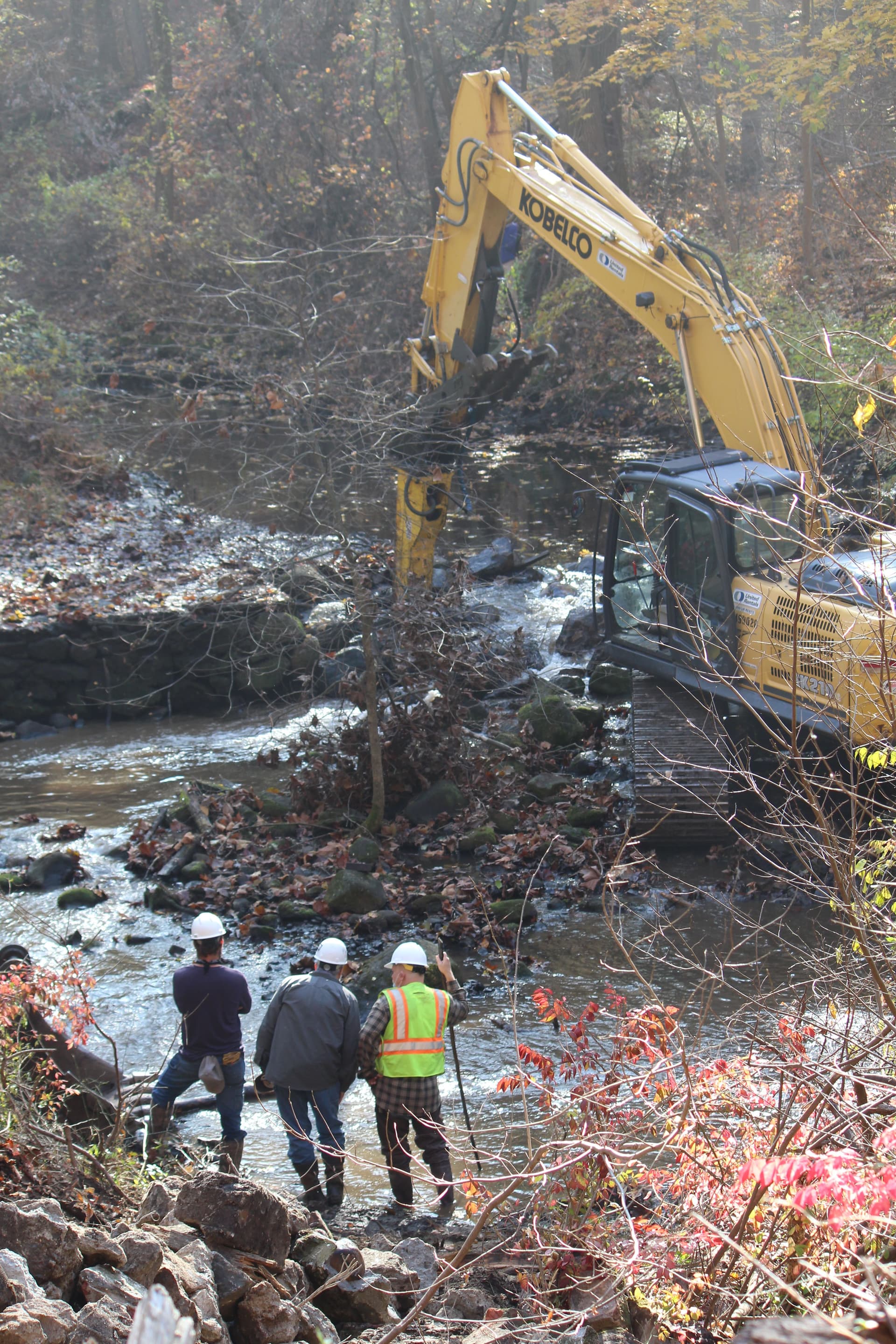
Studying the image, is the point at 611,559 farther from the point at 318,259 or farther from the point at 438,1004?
the point at 318,259

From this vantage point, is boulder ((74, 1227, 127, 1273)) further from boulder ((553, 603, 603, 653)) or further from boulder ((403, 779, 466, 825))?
boulder ((553, 603, 603, 653))

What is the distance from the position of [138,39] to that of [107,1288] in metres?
49.5

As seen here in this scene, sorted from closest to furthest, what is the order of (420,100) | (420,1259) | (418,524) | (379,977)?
(420,1259) → (379,977) → (418,524) → (420,100)

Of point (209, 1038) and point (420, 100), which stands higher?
point (420, 100)

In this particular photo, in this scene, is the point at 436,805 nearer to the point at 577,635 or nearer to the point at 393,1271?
the point at 577,635

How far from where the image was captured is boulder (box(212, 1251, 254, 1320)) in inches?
169

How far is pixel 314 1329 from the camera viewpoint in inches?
173

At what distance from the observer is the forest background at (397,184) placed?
69.9 ft

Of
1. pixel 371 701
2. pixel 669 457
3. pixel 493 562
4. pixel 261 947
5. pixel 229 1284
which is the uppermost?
pixel 669 457

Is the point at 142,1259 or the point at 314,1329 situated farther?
the point at 314,1329

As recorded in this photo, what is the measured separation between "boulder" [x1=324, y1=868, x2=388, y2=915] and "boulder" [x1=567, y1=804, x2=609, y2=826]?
1.96 m

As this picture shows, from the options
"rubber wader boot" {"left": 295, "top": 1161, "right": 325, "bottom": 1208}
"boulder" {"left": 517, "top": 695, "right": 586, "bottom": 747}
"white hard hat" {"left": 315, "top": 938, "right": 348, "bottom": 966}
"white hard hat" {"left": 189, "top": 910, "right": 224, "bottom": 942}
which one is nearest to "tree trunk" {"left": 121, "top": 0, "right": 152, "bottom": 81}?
"boulder" {"left": 517, "top": 695, "right": 586, "bottom": 747}

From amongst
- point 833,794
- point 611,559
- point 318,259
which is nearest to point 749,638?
point 833,794

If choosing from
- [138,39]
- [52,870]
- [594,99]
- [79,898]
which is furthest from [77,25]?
[79,898]
